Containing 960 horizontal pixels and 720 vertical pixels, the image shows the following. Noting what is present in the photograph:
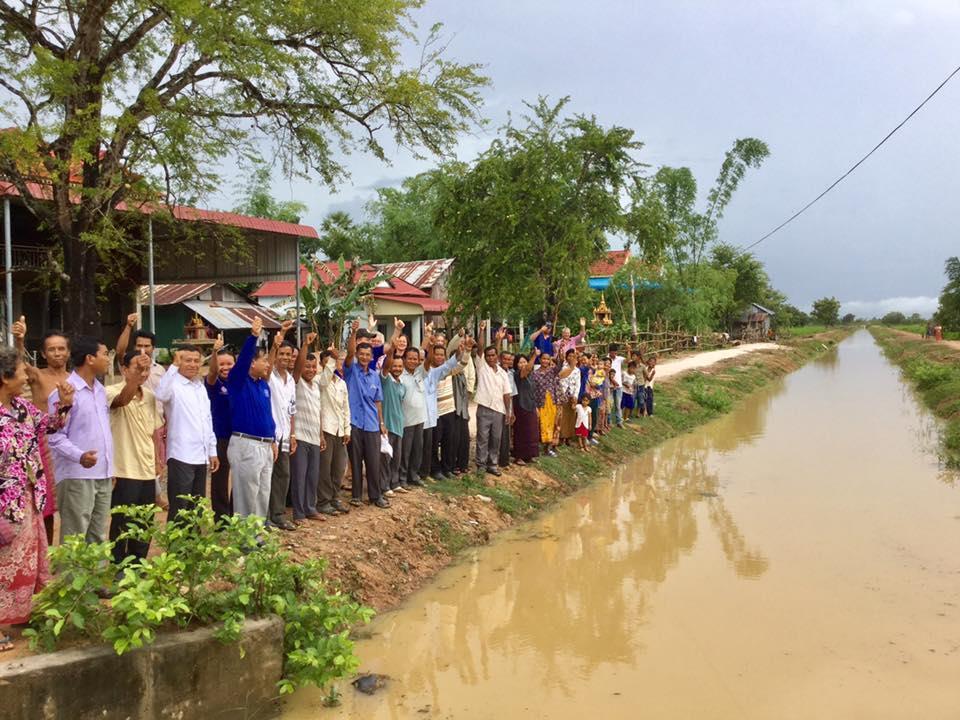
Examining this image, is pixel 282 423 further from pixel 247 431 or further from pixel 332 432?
pixel 332 432

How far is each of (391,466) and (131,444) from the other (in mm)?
3197

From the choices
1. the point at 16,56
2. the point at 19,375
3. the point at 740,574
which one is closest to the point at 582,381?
the point at 740,574

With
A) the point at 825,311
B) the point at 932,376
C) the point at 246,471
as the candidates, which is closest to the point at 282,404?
the point at 246,471

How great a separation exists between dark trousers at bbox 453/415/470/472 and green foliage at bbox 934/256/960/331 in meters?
49.4

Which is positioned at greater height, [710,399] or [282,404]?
[282,404]

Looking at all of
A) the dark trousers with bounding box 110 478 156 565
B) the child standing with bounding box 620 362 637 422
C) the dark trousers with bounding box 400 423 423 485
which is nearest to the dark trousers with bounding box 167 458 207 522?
the dark trousers with bounding box 110 478 156 565

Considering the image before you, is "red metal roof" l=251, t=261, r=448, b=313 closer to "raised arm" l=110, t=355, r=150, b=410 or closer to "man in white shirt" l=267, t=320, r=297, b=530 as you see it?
"man in white shirt" l=267, t=320, r=297, b=530

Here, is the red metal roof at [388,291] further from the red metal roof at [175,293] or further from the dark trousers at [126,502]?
the dark trousers at [126,502]

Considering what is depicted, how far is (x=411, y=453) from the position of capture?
25.9ft

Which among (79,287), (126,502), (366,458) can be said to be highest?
(79,287)

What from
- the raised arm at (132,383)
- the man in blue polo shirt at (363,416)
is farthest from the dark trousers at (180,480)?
the man in blue polo shirt at (363,416)

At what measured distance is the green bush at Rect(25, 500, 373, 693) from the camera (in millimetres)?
3492

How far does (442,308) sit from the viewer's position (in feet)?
92.0

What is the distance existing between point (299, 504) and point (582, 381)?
19.0 feet
